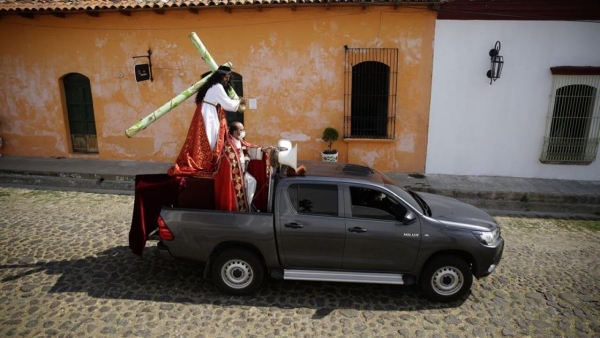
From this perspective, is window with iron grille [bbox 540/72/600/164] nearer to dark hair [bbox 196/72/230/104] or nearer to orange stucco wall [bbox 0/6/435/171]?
orange stucco wall [bbox 0/6/435/171]

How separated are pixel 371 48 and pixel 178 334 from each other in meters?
7.95

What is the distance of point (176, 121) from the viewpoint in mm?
10945

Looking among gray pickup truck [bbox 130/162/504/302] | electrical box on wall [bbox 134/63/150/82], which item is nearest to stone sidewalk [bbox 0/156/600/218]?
electrical box on wall [bbox 134/63/150/82]

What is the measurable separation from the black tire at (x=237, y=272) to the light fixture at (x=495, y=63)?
7.64 m

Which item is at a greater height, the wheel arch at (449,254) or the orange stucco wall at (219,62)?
the orange stucco wall at (219,62)

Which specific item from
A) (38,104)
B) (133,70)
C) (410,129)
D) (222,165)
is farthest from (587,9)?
(38,104)

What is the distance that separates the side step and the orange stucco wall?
5.76 m

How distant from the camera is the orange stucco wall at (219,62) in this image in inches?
392

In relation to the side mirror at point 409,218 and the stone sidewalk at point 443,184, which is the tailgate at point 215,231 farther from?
the stone sidewalk at point 443,184

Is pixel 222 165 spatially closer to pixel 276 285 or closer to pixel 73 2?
pixel 276 285

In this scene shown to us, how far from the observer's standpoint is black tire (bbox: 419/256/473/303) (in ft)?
16.5

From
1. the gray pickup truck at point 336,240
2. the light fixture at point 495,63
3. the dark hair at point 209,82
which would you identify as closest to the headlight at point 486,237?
the gray pickup truck at point 336,240

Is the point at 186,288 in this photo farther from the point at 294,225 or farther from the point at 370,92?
the point at 370,92

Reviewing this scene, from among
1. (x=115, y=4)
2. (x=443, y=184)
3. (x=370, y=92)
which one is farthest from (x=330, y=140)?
(x=115, y=4)
